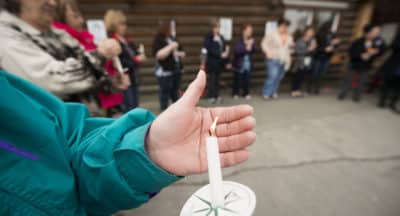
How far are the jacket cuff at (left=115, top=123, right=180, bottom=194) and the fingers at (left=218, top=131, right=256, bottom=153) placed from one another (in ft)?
1.04

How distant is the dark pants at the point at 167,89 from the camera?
3.11 metres

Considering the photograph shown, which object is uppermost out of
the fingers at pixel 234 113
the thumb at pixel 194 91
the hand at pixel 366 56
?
the thumb at pixel 194 91

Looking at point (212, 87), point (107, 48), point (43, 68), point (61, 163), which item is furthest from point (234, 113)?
point (107, 48)

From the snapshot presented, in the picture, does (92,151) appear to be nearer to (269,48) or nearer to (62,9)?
(62,9)

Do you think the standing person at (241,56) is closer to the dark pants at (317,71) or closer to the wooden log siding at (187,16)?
the wooden log siding at (187,16)

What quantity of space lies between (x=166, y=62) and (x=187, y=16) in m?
3.19

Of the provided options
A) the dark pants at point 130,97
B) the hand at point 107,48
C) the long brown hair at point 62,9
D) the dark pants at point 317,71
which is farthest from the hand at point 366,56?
the long brown hair at point 62,9

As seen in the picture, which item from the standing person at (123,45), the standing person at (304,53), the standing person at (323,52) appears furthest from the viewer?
the standing person at (323,52)

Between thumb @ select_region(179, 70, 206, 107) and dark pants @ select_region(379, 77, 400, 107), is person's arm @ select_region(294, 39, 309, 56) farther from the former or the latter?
thumb @ select_region(179, 70, 206, 107)

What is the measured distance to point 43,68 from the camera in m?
1.36

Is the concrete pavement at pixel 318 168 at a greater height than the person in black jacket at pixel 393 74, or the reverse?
the person in black jacket at pixel 393 74

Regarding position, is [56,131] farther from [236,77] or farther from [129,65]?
[236,77]

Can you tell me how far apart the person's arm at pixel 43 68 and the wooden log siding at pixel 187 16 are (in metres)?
2.75

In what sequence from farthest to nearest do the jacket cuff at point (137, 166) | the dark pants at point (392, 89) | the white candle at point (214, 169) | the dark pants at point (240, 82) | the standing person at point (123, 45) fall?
the dark pants at point (392, 89) < the dark pants at point (240, 82) < the standing person at point (123, 45) < the jacket cuff at point (137, 166) < the white candle at point (214, 169)
